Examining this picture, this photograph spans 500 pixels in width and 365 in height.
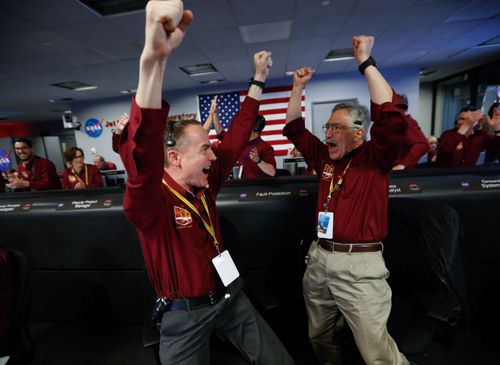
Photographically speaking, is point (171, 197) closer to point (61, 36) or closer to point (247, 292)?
point (247, 292)

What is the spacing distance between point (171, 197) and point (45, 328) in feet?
6.87

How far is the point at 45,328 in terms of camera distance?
6.86 ft

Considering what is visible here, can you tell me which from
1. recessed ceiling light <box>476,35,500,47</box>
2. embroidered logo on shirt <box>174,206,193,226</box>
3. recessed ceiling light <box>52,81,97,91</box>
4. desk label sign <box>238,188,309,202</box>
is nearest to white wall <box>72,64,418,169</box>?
recessed ceiling light <box>52,81,97,91</box>

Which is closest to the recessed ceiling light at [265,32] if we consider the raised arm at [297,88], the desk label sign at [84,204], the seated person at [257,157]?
the seated person at [257,157]

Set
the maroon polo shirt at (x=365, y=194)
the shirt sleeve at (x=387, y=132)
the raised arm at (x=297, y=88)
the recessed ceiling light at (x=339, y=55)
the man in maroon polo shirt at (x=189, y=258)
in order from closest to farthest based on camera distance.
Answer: the man in maroon polo shirt at (x=189, y=258) → the shirt sleeve at (x=387, y=132) → the maroon polo shirt at (x=365, y=194) → the raised arm at (x=297, y=88) → the recessed ceiling light at (x=339, y=55)

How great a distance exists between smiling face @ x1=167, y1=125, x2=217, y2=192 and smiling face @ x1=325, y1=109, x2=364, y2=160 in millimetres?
625

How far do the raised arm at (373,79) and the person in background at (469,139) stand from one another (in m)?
2.56

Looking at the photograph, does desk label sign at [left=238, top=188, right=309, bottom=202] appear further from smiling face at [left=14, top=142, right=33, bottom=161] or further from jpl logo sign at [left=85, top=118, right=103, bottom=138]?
jpl logo sign at [left=85, top=118, right=103, bottom=138]

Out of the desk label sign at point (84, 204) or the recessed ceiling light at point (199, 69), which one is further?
the recessed ceiling light at point (199, 69)

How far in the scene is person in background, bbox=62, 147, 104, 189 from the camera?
3322 mm

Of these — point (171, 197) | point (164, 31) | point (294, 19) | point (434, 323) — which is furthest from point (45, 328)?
point (294, 19)

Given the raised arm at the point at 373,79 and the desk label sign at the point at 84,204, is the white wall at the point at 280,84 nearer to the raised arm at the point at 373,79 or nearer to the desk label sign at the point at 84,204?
the desk label sign at the point at 84,204

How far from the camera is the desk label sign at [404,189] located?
1.56 m

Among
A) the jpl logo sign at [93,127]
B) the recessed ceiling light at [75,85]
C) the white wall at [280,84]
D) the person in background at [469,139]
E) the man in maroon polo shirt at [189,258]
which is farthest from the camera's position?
the jpl logo sign at [93,127]
